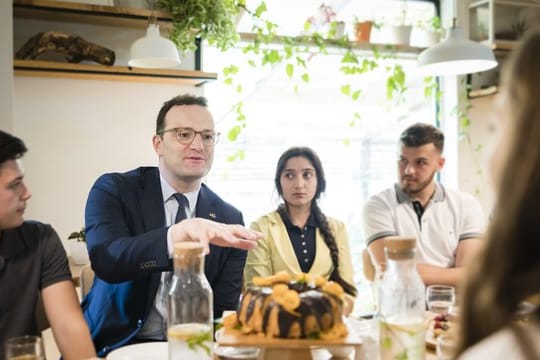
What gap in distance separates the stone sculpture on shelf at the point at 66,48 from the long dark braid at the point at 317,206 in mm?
1053

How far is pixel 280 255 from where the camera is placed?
105 inches

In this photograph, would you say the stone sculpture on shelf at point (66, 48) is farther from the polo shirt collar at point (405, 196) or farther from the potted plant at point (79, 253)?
the polo shirt collar at point (405, 196)

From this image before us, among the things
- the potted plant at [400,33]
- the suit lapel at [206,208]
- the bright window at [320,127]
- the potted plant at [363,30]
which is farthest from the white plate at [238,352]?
the potted plant at [400,33]

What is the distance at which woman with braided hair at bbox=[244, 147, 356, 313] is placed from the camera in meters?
2.66

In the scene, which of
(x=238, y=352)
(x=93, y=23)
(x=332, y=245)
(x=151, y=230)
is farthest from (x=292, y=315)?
(x=93, y=23)

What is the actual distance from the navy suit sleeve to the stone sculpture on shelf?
1.24 metres

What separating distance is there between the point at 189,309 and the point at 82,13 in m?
2.22

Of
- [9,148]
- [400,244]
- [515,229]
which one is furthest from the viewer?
[9,148]

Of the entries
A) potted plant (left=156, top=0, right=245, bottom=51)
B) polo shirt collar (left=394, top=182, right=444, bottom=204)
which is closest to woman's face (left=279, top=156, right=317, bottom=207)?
polo shirt collar (left=394, top=182, right=444, bottom=204)

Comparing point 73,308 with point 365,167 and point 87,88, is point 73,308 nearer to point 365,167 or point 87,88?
point 87,88

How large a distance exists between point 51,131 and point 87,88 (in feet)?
1.01

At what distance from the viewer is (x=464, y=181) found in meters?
4.01

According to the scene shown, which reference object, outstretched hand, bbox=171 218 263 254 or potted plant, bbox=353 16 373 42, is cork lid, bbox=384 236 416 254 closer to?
outstretched hand, bbox=171 218 263 254

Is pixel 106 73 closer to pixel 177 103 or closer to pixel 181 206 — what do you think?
pixel 177 103
